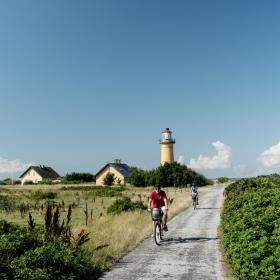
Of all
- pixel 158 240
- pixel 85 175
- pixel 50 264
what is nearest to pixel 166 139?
pixel 85 175

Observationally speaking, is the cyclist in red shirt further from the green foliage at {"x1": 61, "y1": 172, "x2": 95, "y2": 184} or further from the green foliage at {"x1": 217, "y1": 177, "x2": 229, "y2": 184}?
the green foliage at {"x1": 217, "y1": 177, "x2": 229, "y2": 184}

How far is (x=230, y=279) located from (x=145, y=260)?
2495mm

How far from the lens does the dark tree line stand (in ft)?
216

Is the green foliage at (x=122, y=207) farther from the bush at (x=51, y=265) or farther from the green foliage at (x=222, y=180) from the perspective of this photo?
the green foliage at (x=222, y=180)

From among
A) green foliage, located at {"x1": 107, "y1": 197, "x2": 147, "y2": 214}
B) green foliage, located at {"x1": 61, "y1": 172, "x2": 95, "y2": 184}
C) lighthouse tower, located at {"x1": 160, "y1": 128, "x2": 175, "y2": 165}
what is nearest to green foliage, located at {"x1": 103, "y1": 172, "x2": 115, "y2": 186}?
lighthouse tower, located at {"x1": 160, "y1": 128, "x2": 175, "y2": 165}

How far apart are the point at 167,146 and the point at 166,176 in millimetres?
7209

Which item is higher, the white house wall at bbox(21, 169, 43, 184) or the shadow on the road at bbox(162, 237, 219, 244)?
the white house wall at bbox(21, 169, 43, 184)

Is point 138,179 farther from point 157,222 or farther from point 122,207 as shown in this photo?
point 157,222

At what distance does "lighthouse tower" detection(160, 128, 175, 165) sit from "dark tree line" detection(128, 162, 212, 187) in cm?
374

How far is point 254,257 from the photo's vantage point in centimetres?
727

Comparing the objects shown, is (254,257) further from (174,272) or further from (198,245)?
(198,245)

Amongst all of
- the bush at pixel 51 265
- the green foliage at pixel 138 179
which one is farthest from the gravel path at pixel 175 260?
the green foliage at pixel 138 179

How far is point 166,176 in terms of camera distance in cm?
6644

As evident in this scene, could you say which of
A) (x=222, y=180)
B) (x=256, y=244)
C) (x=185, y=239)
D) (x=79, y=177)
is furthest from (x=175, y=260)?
(x=222, y=180)
